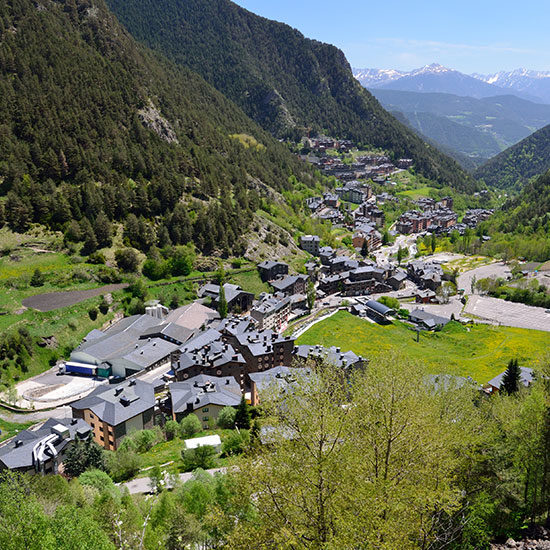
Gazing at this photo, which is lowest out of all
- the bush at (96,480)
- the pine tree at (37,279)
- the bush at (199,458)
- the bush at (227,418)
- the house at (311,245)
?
the bush at (227,418)

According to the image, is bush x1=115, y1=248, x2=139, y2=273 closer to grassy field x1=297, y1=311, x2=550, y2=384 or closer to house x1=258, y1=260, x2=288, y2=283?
house x1=258, y1=260, x2=288, y2=283

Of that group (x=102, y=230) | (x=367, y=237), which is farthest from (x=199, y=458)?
(x=367, y=237)

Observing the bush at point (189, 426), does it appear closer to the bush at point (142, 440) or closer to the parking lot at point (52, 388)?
the bush at point (142, 440)

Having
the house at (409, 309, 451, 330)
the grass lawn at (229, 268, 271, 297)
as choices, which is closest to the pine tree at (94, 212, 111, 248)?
the grass lawn at (229, 268, 271, 297)

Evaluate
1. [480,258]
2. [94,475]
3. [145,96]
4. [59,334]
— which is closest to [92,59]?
[145,96]

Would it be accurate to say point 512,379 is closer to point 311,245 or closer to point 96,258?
point 96,258

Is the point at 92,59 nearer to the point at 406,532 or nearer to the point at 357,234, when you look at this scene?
the point at 357,234

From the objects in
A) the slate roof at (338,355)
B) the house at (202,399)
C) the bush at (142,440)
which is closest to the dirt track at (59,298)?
the house at (202,399)
